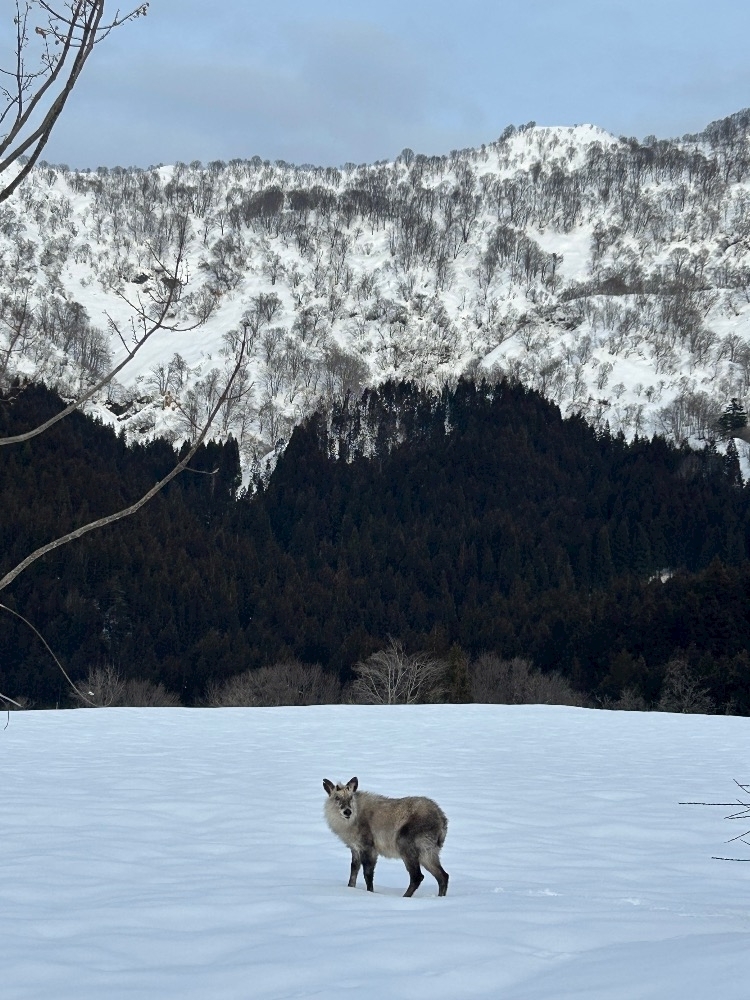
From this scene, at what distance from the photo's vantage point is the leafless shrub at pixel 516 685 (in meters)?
70.6

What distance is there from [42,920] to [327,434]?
15908 cm

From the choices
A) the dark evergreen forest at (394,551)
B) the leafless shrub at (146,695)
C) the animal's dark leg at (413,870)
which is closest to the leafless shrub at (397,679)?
the dark evergreen forest at (394,551)

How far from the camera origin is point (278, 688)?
2840 inches

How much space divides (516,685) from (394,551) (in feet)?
169

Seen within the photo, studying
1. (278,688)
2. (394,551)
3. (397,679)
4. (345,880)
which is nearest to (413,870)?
(345,880)

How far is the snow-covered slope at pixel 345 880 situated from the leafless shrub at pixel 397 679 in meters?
47.6

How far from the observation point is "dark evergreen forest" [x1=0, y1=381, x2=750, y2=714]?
7831 centimetres

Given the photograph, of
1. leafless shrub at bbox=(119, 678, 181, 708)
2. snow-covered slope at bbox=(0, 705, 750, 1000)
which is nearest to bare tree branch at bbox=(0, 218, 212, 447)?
snow-covered slope at bbox=(0, 705, 750, 1000)

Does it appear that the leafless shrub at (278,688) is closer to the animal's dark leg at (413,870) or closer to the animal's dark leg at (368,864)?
the animal's dark leg at (368,864)

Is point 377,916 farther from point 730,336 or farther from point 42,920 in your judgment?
point 730,336

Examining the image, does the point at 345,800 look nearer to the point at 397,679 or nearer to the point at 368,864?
the point at 368,864

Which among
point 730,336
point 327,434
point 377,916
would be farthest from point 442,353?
point 377,916

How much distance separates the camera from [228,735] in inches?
867

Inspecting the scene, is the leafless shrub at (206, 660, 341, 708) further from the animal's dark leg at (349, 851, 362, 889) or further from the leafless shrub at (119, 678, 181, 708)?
the animal's dark leg at (349, 851, 362, 889)
